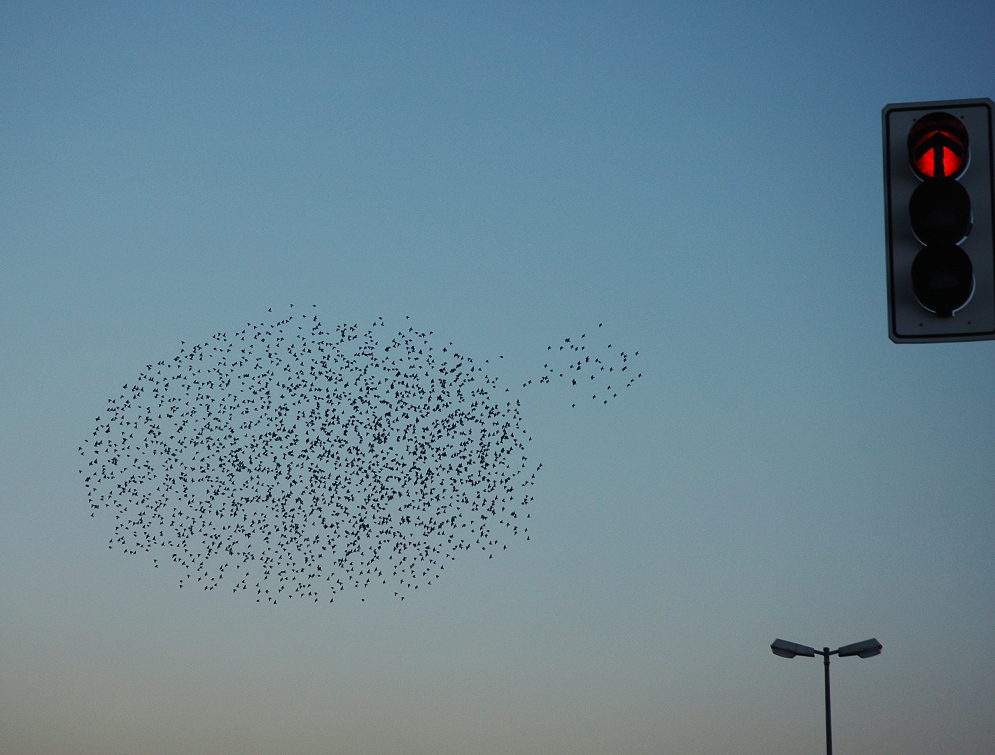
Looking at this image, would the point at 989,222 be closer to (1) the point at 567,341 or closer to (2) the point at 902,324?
(2) the point at 902,324

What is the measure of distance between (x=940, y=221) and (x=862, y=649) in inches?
894

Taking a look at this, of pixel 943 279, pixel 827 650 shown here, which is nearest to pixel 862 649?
pixel 827 650

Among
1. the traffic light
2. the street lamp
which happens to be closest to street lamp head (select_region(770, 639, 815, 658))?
the street lamp

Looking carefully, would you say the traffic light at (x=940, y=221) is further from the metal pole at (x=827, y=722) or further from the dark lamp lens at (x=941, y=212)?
the metal pole at (x=827, y=722)

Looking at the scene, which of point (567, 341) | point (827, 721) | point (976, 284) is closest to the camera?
point (976, 284)

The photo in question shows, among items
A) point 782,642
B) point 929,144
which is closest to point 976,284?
point 929,144

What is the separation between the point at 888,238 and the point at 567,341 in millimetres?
22443

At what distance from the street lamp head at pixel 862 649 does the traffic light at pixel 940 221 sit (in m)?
22.5

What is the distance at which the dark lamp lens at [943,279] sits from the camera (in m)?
4.50

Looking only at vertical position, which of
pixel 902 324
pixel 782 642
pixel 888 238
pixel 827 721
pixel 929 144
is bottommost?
pixel 827 721

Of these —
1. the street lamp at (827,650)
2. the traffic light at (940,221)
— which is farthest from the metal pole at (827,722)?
the traffic light at (940,221)

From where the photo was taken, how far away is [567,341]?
88.8ft

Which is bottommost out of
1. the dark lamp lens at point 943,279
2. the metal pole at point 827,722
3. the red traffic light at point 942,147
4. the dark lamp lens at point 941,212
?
the metal pole at point 827,722

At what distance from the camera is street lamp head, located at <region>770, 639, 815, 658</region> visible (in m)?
25.4
